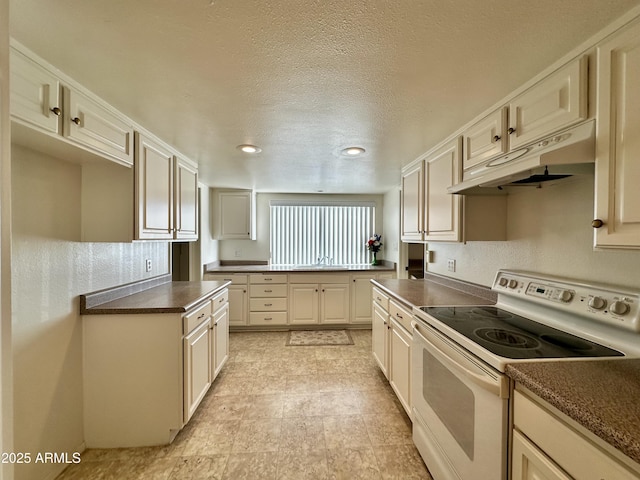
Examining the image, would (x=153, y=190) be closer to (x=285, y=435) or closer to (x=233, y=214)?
(x=285, y=435)

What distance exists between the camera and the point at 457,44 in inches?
41.3

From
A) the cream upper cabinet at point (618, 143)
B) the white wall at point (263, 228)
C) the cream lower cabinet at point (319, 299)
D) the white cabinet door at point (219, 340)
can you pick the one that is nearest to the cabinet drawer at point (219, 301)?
the white cabinet door at point (219, 340)

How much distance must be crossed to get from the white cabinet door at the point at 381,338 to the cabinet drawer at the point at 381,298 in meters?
0.04

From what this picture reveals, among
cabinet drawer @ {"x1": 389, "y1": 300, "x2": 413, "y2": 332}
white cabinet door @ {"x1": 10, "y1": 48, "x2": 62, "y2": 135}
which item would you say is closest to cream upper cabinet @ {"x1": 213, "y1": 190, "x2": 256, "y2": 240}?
cabinet drawer @ {"x1": 389, "y1": 300, "x2": 413, "y2": 332}

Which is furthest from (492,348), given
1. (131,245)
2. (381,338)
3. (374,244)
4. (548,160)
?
(374,244)

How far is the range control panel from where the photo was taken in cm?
105

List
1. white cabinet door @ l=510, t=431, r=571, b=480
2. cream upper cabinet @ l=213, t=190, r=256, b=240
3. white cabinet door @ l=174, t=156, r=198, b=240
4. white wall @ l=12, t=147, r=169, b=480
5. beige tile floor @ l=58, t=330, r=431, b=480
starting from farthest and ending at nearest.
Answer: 1. cream upper cabinet @ l=213, t=190, r=256, b=240
2. white cabinet door @ l=174, t=156, r=198, b=240
3. beige tile floor @ l=58, t=330, r=431, b=480
4. white wall @ l=12, t=147, r=169, b=480
5. white cabinet door @ l=510, t=431, r=571, b=480

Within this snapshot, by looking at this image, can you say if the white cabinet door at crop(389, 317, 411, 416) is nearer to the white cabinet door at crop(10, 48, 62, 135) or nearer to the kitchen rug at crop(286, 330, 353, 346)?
the kitchen rug at crop(286, 330, 353, 346)

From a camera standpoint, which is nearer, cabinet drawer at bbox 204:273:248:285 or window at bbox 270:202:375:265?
cabinet drawer at bbox 204:273:248:285

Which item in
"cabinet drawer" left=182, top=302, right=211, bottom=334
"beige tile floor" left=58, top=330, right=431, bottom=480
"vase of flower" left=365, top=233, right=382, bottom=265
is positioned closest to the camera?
"beige tile floor" left=58, top=330, right=431, bottom=480

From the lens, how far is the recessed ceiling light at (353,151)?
2.26m

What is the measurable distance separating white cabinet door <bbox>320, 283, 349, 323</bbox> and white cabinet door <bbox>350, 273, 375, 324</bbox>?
9cm

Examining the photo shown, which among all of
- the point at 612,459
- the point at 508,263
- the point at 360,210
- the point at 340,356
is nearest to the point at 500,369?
the point at 612,459

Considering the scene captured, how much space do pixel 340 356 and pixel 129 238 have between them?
2.40 metres
